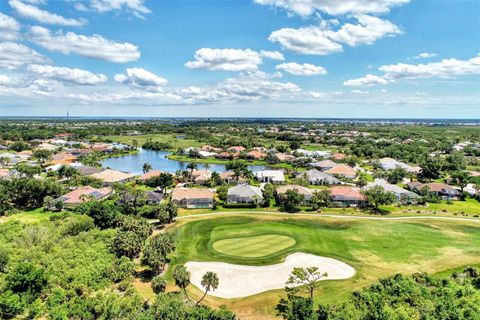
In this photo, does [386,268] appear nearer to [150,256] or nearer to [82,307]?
[150,256]

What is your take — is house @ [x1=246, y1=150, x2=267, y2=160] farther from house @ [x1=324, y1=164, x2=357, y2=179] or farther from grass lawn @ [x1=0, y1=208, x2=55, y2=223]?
grass lawn @ [x1=0, y1=208, x2=55, y2=223]

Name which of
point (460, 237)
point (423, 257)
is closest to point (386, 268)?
point (423, 257)

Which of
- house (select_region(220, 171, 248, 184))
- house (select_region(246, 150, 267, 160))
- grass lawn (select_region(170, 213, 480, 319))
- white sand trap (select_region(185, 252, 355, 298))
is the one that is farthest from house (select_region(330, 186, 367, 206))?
house (select_region(246, 150, 267, 160))

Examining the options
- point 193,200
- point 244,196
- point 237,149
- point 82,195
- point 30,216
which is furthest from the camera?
point 237,149

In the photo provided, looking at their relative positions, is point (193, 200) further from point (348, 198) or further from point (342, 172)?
point (342, 172)

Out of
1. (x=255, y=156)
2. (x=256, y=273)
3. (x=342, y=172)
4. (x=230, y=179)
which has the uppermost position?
(x=255, y=156)

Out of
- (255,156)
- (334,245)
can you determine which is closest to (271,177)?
(255,156)

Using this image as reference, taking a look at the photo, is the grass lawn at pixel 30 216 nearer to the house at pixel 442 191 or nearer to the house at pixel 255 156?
the house at pixel 255 156
